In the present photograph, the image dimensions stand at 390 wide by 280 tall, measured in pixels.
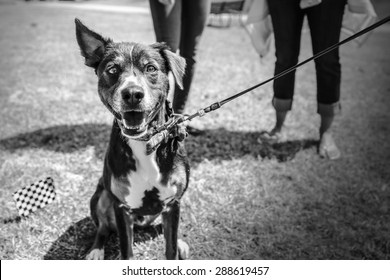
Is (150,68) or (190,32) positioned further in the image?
(190,32)

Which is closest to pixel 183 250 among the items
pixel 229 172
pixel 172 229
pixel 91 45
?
pixel 172 229

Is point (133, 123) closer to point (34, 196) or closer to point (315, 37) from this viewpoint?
point (34, 196)

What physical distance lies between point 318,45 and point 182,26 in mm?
1591

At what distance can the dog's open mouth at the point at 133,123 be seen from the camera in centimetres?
212

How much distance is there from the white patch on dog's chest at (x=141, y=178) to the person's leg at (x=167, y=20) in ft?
5.71

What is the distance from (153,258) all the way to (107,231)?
448mm

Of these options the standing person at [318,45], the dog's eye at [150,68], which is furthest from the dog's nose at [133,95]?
the standing person at [318,45]

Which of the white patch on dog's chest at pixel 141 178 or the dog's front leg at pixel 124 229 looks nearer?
the white patch on dog's chest at pixel 141 178

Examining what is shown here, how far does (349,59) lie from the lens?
9797 mm

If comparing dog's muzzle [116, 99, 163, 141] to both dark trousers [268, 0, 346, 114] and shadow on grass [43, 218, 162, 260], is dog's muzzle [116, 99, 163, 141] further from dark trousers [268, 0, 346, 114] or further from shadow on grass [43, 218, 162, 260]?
dark trousers [268, 0, 346, 114]

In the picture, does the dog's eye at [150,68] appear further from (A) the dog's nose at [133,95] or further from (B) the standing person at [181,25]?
(B) the standing person at [181,25]

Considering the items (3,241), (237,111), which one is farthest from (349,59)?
(3,241)

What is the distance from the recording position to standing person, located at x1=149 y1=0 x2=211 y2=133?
3586 mm

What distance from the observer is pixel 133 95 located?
2049 millimetres
